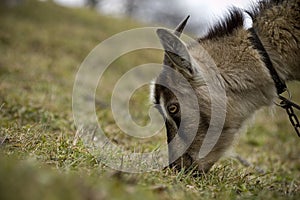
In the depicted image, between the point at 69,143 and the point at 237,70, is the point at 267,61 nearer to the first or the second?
the point at 237,70

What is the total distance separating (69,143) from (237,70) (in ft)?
6.51

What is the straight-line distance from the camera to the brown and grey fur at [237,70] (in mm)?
4316

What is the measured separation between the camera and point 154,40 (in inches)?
645

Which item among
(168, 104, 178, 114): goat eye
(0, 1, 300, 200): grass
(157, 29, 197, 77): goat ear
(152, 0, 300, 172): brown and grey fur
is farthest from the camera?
(168, 104, 178, 114): goat eye

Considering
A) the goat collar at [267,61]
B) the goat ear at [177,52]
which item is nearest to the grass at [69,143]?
the goat collar at [267,61]

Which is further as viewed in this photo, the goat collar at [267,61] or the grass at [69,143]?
the goat collar at [267,61]

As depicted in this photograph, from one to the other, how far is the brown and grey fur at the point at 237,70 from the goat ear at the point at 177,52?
0.03 ft

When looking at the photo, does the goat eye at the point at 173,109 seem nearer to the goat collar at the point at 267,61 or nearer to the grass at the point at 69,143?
the grass at the point at 69,143

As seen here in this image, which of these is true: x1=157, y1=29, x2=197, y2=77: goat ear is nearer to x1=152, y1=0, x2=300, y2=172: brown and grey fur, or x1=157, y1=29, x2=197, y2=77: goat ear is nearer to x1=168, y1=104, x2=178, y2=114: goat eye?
x1=152, y1=0, x2=300, y2=172: brown and grey fur

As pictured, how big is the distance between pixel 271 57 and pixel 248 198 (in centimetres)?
168

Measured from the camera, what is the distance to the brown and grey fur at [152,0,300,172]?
432 centimetres

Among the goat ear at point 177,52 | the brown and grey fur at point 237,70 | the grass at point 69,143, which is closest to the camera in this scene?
the grass at point 69,143

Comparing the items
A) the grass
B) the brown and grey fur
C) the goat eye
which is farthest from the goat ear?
the grass

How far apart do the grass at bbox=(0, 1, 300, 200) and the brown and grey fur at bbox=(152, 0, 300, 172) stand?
423mm
